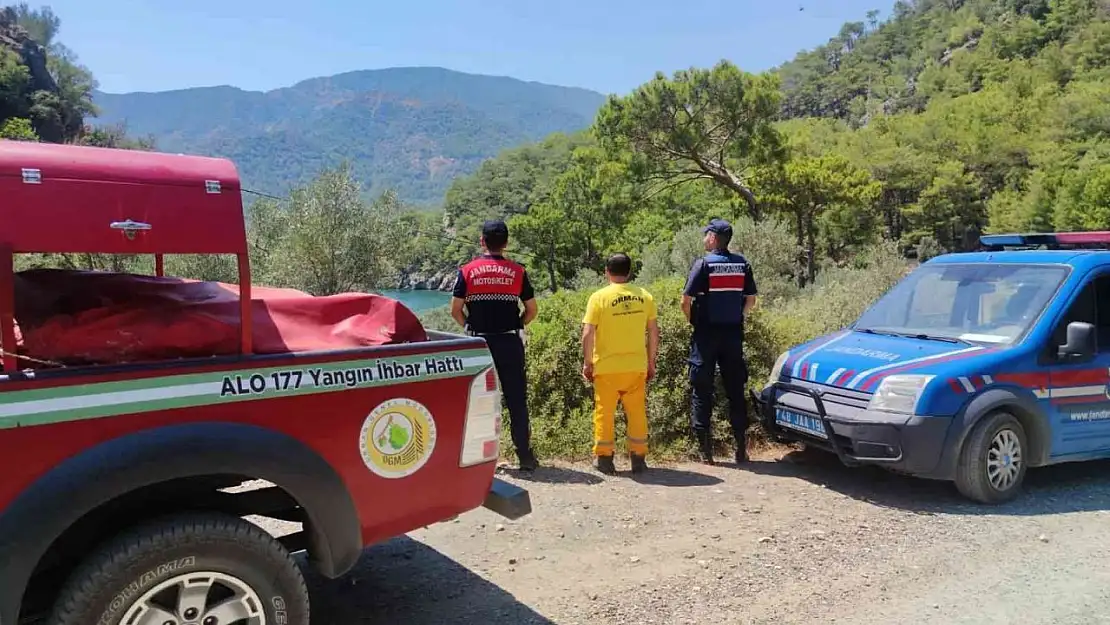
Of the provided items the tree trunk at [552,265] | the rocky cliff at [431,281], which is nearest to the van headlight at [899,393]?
the tree trunk at [552,265]

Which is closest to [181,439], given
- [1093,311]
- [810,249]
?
[1093,311]

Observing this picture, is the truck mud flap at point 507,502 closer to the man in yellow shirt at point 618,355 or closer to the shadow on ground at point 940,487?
the man in yellow shirt at point 618,355

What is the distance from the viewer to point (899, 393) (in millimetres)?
5363

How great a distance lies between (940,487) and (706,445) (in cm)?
183

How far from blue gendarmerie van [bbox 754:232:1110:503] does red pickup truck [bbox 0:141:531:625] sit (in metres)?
3.44

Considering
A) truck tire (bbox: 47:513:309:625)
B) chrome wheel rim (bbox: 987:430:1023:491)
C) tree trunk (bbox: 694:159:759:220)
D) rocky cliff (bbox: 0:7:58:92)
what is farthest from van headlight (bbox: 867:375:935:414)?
rocky cliff (bbox: 0:7:58:92)

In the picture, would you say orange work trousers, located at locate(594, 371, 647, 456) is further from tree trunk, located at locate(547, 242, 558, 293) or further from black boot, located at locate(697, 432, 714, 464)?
tree trunk, located at locate(547, 242, 558, 293)

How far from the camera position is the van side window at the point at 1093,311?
573 centimetres

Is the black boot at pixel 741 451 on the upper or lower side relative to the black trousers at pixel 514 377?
lower

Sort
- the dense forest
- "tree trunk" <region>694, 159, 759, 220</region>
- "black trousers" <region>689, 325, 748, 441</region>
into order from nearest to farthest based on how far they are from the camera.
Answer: "black trousers" <region>689, 325, 748, 441</region> < the dense forest < "tree trunk" <region>694, 159, 759, 220</region>

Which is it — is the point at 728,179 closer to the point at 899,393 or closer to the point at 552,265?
the point at 552,265

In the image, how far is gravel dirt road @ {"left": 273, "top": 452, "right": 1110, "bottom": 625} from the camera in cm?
389

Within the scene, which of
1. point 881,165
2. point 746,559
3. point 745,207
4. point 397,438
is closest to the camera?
point 397,438

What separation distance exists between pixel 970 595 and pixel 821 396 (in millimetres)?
1931
